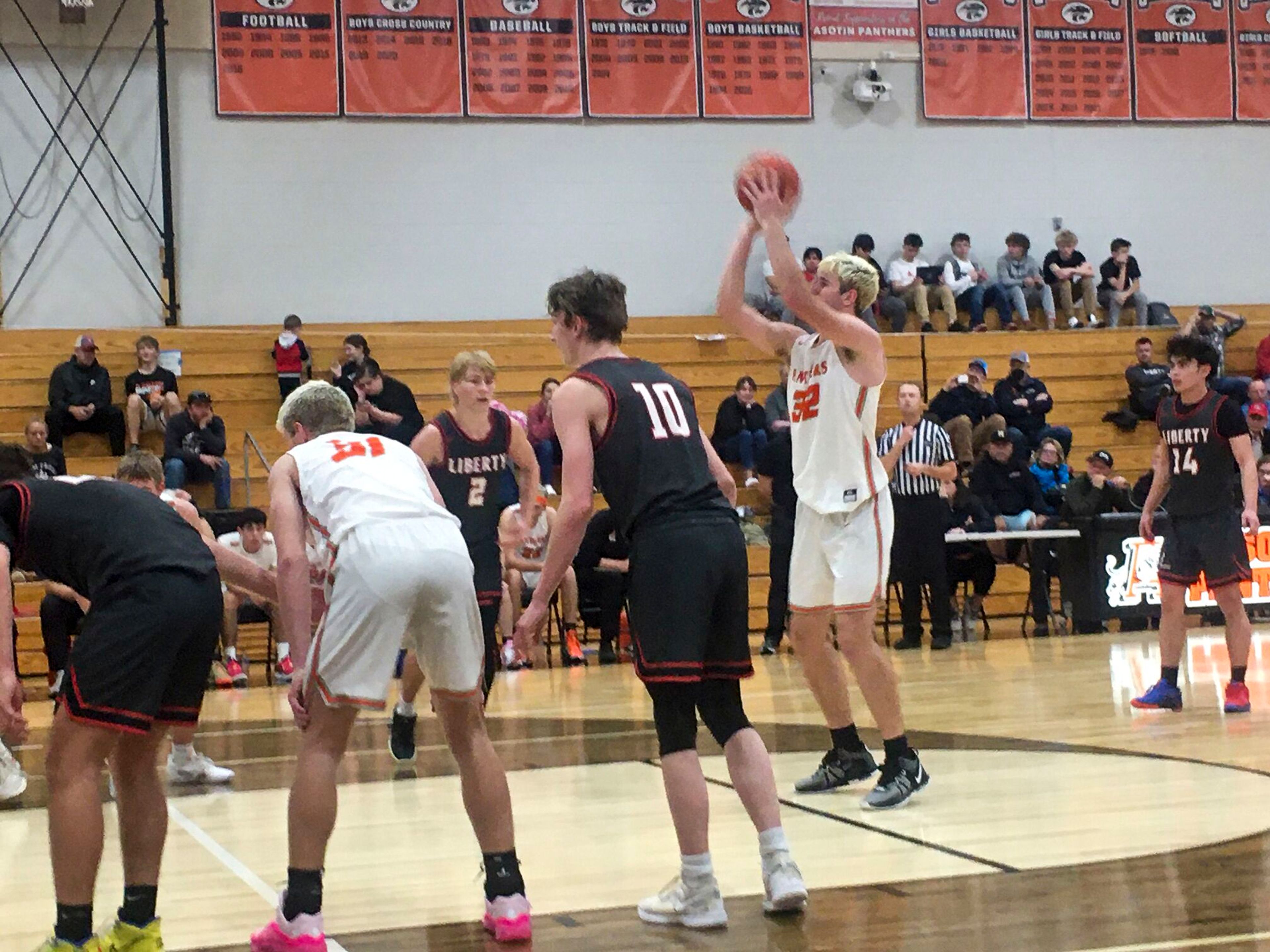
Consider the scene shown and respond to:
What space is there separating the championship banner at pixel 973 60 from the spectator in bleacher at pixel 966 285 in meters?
1.78

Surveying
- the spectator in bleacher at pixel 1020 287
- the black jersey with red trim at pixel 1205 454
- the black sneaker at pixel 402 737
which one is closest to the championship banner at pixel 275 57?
the spectator in bleacher at pixel 1020 287

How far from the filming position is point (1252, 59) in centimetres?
2044

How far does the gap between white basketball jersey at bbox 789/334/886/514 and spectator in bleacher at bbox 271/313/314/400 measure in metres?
11.0

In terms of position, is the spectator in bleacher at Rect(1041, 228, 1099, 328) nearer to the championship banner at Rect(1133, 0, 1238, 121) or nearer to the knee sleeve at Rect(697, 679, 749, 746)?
the championship banner at Rect(1133, 0, 1238, 121)

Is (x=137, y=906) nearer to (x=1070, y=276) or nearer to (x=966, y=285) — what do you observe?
(x=966, y=285)

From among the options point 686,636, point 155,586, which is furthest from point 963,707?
point 155,586

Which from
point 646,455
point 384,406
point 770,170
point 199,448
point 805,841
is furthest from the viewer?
point 384,406

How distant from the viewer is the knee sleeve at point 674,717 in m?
4.16

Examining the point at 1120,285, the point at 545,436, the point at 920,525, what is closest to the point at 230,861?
the point at 920,525

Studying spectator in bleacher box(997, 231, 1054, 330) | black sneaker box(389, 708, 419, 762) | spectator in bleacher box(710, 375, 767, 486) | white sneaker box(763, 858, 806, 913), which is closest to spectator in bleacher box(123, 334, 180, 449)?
spectator in bleacher box(710, 375, 767, 486)

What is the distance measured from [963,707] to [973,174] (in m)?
12.5

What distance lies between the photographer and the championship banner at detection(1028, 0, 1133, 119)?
1984 centimetres

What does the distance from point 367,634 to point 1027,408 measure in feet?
44.9

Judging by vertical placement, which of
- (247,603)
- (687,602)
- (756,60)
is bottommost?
(247,603)
